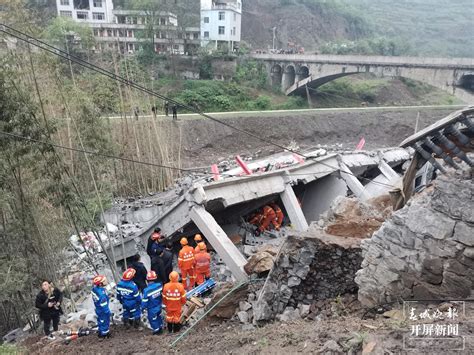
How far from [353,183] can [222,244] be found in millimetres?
5729

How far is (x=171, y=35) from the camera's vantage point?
35.8 meters

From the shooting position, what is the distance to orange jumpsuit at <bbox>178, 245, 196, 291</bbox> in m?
8.04

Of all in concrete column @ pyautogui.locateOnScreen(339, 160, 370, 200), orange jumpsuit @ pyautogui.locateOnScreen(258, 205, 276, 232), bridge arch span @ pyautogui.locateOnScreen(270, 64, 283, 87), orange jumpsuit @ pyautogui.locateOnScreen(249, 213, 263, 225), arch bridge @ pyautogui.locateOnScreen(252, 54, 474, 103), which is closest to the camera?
orange jumpsuit @ pyautogui.locateOnScreen(258, 205, 276, 232)

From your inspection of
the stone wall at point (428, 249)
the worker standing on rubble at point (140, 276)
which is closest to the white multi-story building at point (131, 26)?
the worker standing on rubble at point (140, 276)

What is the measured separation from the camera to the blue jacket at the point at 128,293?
21.1 feet

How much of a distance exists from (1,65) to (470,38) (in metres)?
92.9

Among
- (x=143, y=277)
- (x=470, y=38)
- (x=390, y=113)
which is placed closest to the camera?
(x=143, y=277)

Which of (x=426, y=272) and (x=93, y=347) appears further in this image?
(x=93, y=347)

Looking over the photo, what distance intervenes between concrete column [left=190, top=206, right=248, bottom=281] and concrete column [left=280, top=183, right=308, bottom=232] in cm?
260

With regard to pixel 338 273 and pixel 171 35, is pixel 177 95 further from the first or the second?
pixel 338 273

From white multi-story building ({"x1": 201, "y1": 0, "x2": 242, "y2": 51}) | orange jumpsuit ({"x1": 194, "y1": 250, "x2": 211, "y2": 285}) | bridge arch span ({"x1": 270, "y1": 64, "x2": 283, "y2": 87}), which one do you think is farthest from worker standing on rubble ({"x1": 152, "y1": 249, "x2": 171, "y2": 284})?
white multi-story building ({"x1": 201, "y1": 0, "x2": 242, "y2": 51})

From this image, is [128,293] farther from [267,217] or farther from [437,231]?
[267,217]

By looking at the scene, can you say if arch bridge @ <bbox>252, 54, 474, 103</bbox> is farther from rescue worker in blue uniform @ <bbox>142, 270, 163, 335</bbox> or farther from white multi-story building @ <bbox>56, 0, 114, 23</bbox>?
rescue worker in blue uniform @ <bbox>142, 270, 163, 335</bbox>

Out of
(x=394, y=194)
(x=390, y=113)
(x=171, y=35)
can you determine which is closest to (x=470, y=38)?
(x=390, y=113)
